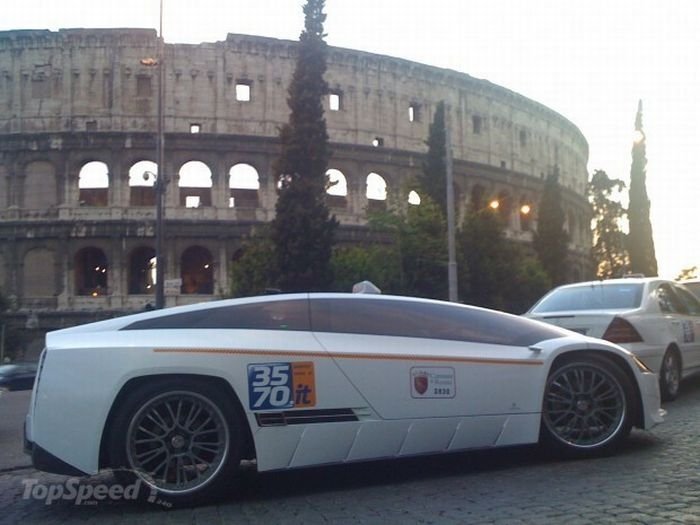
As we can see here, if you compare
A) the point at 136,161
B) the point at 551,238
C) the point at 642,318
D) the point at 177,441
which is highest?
the point at 136,161

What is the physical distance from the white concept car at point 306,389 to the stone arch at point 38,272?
3853cm

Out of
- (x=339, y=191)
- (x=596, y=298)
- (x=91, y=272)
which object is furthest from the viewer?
(x=339, y=191)

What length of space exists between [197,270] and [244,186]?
17.5 ft

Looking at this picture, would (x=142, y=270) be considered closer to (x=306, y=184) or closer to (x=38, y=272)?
(x=38, y=272)

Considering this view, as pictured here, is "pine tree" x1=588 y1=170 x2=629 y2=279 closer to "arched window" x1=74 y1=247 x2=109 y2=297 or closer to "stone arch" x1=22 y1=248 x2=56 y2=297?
"arched window" x1=74 y1=247 x2=109 y2=297

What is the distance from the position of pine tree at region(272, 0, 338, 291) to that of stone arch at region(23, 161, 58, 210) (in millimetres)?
13870

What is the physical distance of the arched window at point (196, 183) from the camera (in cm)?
4284

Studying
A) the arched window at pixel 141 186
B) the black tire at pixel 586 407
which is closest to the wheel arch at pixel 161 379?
the black tire at pixel 586 407

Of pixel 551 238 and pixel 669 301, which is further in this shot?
pixel 551 238

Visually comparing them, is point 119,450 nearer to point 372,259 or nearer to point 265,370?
point 265,370

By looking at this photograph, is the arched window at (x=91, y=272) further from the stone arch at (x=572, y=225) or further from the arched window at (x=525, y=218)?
the stone arch at (x=572, y=225)

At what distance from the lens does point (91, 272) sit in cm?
A: 4250

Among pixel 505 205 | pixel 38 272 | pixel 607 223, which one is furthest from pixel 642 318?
pixel 607 223

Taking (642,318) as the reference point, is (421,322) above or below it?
above
